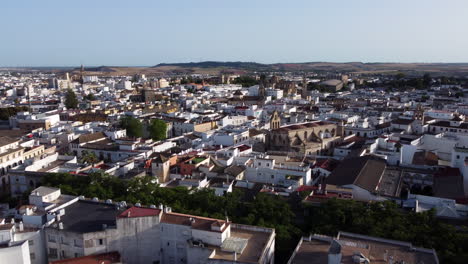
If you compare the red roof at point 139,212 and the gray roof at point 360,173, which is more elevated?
the red roof at point 139,212

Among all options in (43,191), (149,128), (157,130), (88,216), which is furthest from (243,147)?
(88,216)

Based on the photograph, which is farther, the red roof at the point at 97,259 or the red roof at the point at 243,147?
the red roof at the point at 243,147

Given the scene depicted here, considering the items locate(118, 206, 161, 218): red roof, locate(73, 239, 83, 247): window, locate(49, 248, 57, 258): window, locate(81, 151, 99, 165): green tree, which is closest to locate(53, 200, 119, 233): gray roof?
locate(73, 239, 83, 247): window

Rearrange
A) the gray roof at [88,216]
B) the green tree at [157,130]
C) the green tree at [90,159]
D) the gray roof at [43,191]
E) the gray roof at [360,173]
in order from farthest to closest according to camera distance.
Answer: the green tree at [157,130], the green tree at [90,159], the gray roof at [360,173], the gray roof at [43,191], the gray roof at [88,216]

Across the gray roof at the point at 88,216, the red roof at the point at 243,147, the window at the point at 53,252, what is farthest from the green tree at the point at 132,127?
the window at the point at 53,252

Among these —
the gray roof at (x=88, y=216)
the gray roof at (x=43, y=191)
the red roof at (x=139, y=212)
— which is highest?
the red roof at (x=139, y=212)

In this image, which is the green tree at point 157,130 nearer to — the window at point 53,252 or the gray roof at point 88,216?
the gray roof at point 88,216

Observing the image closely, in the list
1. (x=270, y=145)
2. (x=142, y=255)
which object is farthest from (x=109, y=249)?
(x=270, y=145)

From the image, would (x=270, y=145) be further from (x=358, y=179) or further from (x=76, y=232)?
(x=76, y=232)

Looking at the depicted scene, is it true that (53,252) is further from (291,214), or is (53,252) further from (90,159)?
(90,159)
